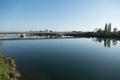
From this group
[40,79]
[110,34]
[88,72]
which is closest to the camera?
[40,79]

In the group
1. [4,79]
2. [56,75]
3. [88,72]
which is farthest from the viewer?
[88,72]

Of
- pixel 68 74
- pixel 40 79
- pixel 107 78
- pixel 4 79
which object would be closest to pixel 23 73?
pixel 40 79

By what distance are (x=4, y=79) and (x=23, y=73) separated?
8768 mm

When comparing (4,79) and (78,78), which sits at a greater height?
(4,79)

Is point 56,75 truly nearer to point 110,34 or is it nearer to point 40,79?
point 40,79

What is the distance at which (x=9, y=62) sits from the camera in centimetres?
3083

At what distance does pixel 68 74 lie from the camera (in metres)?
27.9

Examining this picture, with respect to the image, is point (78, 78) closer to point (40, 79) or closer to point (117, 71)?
point (40, 79)

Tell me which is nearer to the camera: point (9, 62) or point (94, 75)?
point (94, 75)

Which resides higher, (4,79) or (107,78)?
(4,79)

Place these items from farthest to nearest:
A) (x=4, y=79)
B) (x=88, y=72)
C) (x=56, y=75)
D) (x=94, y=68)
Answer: (x=94, y=68)
(x=88, y=72)
(x=56, y=75)
(x=4, y=79)

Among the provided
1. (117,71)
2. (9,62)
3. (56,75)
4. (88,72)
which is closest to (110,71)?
(117,71)

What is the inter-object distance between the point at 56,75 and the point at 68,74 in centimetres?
181

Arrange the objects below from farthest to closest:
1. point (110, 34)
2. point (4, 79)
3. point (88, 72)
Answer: point (110, 34), point (88, 72), point (4, 79)
